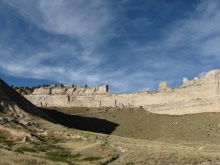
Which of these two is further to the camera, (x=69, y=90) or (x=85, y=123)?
(x=69, y=90)

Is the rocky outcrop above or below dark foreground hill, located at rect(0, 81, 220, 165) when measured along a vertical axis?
above

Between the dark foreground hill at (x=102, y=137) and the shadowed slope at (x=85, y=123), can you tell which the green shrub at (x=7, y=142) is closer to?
the dark foreground hill at (x=102, y=137)

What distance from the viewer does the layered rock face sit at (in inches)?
3529

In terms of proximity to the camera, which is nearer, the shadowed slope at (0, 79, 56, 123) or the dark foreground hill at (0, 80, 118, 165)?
the dark foreground hill at (0, 80, 118, 165)

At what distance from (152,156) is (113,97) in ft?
231

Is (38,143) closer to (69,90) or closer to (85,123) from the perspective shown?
(85,123)

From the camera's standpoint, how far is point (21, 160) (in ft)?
89.0

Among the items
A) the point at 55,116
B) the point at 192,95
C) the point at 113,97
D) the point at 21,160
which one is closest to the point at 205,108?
the point at 192,95

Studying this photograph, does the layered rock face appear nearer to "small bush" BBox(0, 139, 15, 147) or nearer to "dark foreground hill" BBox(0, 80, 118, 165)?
"dark foreground hill" BBox(0, 80, 118, 165)

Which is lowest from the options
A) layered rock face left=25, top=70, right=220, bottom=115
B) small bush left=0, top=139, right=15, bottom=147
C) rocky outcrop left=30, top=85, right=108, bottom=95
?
small bush left=0, top=139, right=15, bottom=147

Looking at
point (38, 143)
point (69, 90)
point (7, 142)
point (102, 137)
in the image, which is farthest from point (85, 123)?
point (7, 142)

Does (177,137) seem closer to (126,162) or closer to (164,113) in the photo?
(164,113)

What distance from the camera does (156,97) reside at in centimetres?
10138

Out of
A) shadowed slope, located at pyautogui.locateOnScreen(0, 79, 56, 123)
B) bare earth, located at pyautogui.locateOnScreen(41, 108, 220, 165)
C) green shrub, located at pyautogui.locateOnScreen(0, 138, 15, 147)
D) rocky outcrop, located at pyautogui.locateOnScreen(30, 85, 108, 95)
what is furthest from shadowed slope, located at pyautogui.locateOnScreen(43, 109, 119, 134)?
green shrub, located at pyautogui.locateOnScreen(0, 138, 15, 147)
